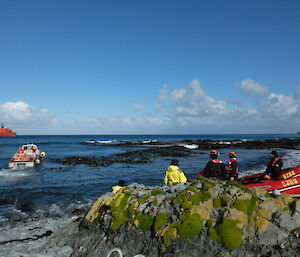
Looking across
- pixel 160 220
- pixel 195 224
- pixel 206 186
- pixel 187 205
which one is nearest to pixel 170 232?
pixel 160 220

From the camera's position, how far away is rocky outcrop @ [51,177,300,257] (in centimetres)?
495

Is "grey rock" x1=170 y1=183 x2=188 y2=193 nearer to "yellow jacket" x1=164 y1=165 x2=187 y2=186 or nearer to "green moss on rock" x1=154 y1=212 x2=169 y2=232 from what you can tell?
"green moss on rock" x1=154 y1=212 x2=169 y2=232

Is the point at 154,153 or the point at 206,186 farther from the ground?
the point at 206,186

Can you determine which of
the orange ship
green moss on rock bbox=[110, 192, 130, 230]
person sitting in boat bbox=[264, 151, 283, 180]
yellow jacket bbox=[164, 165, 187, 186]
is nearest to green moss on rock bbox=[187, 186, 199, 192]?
green moss on rock bbox=[110, 192, 130, 230]

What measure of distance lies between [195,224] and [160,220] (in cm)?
85

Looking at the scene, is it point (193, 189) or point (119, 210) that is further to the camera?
point (119, 210)

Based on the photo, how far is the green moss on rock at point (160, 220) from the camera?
570 cm

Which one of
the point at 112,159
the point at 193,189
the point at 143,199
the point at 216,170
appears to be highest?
the point at 216,170

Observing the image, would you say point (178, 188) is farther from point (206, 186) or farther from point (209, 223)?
point (209, 223)

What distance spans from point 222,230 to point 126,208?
2605mm

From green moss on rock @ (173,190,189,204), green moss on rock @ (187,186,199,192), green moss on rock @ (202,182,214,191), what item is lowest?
green moss on rock @ (173,190,189,204)

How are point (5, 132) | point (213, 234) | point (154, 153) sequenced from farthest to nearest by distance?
point (5, 132)
point (154, 153)
point (213, 234)

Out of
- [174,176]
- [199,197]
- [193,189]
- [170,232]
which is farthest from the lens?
[174,176]

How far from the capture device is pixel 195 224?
5359 millimetres
